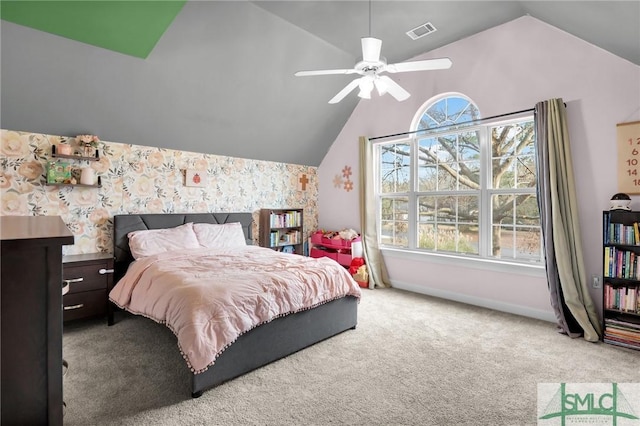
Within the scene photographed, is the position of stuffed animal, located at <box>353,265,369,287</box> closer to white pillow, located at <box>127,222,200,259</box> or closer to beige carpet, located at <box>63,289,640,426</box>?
beige carpet, located at <box>63,289,640,426</box>

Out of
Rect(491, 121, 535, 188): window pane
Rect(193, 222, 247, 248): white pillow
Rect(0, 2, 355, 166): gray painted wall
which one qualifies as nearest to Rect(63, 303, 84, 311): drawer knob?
Rect(193, 222, 247, 248): white pillow

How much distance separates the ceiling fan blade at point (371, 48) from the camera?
7.56ft

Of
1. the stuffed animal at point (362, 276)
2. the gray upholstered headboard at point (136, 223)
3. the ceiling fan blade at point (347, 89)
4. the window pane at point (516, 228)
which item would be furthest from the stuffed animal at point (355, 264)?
the ceiling fan blade at point (347, 89)

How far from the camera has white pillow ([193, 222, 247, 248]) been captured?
13.5ft

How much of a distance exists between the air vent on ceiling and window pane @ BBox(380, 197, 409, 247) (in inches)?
80.3

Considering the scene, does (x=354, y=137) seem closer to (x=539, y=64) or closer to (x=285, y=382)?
(x=539, y=64)

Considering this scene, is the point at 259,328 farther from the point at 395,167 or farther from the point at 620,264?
the point at 395,167

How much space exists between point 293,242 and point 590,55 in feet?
13.8

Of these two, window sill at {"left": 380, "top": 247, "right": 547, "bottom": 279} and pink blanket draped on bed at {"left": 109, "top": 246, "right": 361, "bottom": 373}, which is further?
window sill at {"left": 380, "top": 247, "right": 547, "bottom": 279}

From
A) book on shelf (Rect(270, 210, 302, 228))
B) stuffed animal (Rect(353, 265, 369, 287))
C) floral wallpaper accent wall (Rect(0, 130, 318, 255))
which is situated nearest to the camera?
floral wallpaper accent wall (Rect(0, 130, 318, 255))

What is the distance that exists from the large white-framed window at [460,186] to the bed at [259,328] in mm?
1842

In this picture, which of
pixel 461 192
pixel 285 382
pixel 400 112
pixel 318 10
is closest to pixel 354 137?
pixel 400 112

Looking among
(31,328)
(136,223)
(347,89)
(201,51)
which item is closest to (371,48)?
(347,89)

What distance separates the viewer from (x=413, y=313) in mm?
3664
